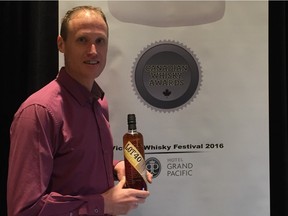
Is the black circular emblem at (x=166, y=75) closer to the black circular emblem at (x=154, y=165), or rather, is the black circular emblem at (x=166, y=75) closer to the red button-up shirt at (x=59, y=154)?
the black circular emblem at (x=154, y=165)

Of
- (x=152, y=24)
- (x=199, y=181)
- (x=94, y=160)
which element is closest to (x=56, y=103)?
(x=94, y=160)

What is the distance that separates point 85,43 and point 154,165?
60cm

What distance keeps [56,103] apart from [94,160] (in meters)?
0.20

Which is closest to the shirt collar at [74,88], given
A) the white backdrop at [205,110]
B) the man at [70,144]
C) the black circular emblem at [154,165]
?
the man at [70,144]

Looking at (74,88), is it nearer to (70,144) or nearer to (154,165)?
(70,144)

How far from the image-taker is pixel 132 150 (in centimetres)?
104

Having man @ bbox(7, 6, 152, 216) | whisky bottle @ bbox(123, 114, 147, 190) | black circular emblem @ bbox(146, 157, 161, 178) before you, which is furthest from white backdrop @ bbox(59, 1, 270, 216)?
whisky bottle @ bbox(123, 114, 147, 190)

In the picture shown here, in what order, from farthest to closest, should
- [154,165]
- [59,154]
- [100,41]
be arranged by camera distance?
[154,165] → [100,41] → [59,154]

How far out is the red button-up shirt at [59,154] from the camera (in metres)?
0.92

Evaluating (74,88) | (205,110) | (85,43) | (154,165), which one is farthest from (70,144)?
(205,110)

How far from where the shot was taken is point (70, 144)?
101 centimetres

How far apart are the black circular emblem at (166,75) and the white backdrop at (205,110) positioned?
0.07ft
